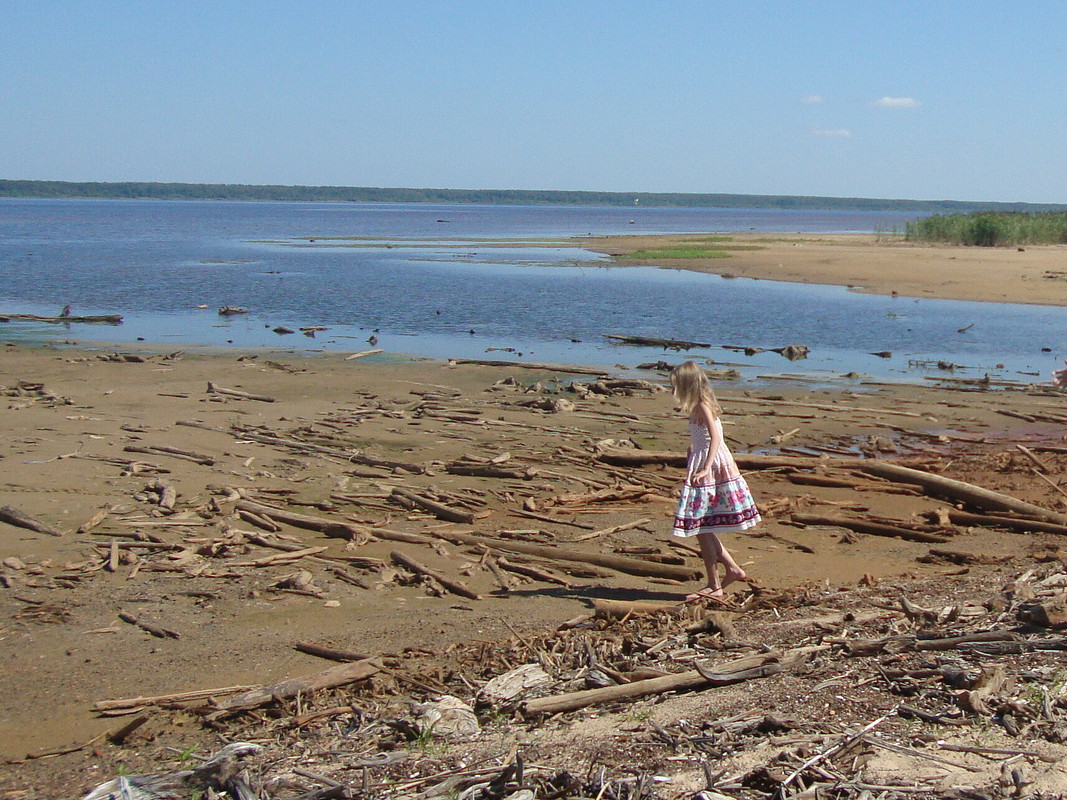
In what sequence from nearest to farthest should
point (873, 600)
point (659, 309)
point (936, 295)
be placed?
point (873, 600)
point (659, 309)
point (936, 295)

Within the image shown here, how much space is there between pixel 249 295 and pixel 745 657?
104 feet

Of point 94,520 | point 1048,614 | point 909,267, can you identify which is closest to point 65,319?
point 94,520

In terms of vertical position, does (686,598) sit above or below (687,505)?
below

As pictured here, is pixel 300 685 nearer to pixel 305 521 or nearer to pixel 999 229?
pixel 305 521

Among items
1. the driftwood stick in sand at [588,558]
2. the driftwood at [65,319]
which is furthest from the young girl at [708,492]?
the driftwood at [65,319]

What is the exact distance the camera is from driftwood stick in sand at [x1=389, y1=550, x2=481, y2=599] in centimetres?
758

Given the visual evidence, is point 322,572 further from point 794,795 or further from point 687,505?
point 794,795

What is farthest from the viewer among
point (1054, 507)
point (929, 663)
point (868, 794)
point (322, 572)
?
point (1054, 507)

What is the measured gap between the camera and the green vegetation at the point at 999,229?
169ft

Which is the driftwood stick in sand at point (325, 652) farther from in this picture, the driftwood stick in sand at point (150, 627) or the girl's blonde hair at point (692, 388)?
the girl's blonde hair at point (692, 388)

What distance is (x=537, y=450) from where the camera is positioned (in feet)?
38.6

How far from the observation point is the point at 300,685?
585 centimetres

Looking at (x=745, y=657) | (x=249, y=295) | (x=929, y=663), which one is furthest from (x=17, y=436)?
(x=249, y=295)

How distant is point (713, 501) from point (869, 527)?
8.46ft
